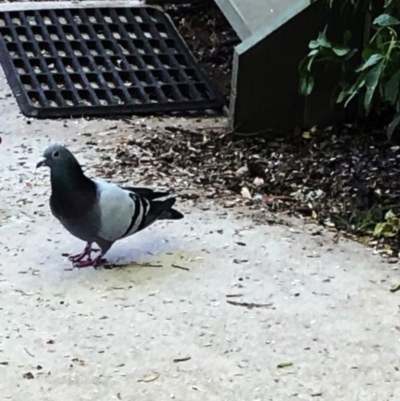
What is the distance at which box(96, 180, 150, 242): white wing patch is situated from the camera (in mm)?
3385

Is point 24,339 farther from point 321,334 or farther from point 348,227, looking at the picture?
point 348,227

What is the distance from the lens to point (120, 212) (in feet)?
11.2

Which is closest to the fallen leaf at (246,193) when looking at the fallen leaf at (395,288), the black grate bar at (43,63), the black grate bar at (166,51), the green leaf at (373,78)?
the green leaf at (373,78)

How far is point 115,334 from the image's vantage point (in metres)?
3.04

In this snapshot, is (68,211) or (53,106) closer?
(68,211)

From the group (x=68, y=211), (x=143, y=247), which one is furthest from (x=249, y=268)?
(x=68, y=211)

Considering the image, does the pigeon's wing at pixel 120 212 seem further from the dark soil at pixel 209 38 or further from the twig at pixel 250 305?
the dark soil at pixel 209 38

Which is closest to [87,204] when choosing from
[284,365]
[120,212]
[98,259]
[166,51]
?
[120,212]

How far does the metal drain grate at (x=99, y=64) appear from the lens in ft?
16.2

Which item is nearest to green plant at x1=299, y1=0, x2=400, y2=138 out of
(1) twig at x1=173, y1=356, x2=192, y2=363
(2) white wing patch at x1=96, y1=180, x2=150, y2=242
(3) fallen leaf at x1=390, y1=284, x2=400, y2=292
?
(3) fallen leaf at x1=390, y1=284, x2=400, y2=292

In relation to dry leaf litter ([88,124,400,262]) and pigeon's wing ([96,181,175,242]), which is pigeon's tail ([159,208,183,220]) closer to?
pigeon's wing ([96,181,175,242])

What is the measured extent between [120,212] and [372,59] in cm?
97

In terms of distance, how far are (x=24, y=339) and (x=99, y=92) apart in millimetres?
2221

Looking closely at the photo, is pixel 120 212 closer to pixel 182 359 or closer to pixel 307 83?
pixel 182 359
